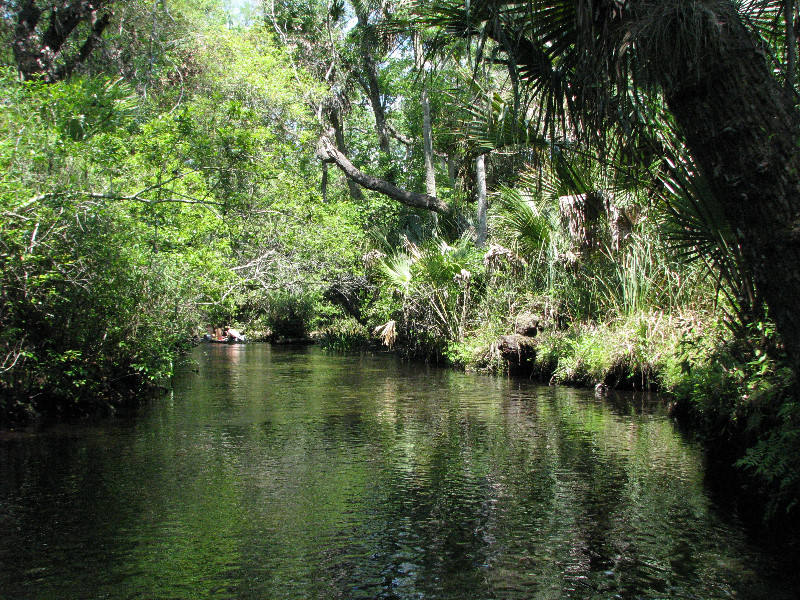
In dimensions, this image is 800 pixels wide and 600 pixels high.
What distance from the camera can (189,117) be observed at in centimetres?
1187

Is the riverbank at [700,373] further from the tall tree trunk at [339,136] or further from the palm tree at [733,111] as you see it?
the tall tree trunk at [339,136]

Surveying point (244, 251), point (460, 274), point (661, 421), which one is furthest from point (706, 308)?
point (244, 251)

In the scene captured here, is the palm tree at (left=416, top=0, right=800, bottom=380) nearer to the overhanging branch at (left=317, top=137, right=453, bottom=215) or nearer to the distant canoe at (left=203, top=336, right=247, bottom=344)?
the overhanging branch at (left=317, top=137, right=453, bottom=215)

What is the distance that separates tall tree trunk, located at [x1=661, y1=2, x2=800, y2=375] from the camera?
11.4ft

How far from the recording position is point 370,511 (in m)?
5.36

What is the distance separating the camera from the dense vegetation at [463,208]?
4.25 m

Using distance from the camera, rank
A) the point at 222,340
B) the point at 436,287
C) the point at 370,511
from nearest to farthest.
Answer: the point at 370,511, the point at 436,287, the point at 222,340

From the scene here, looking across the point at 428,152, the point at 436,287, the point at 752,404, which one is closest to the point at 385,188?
the point at 428,152

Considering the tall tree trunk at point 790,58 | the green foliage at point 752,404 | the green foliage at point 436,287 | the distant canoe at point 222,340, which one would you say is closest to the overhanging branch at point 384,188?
the green foliage at point 436,287

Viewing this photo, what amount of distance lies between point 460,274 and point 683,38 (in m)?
13.3

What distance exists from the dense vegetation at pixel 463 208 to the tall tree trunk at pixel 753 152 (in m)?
0.01

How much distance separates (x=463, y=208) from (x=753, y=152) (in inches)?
708

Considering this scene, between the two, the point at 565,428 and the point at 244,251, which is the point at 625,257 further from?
the point at 244,251

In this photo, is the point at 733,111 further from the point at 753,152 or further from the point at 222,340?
the point at 222,340
